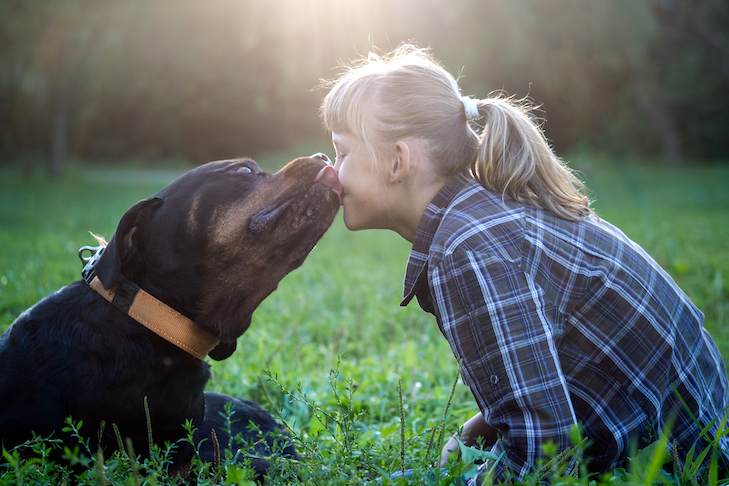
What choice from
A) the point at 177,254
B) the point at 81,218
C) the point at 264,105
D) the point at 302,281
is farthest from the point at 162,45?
the point at 177,254

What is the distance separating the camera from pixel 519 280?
1.92 metres

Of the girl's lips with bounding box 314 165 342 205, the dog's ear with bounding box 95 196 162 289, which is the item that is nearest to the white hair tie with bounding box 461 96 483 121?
the girl's lips with bounding box 314 165 342 205

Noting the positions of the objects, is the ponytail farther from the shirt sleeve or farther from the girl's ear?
the shirt sleeve

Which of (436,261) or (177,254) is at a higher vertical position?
(436,261)

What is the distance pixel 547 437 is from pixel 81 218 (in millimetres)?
10115

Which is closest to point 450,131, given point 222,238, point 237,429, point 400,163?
point 400,163

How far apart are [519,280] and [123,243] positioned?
1490 mm

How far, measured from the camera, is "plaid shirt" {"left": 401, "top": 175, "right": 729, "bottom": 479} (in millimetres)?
1848

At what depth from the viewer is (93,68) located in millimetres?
17688

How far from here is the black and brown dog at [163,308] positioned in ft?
7.04

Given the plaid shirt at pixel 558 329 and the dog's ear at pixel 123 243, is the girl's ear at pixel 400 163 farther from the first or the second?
the dog's ear at pixel 123 243

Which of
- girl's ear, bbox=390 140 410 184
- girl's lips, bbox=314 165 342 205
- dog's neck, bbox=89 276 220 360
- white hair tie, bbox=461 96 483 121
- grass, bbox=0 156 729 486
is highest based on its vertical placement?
white hair tie, bbox=461 96 483 121

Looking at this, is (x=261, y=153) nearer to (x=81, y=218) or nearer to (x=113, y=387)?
(x=81, y=218)

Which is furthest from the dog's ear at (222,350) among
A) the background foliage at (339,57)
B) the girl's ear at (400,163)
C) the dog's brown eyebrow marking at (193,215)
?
the background foliage at (339,57)
